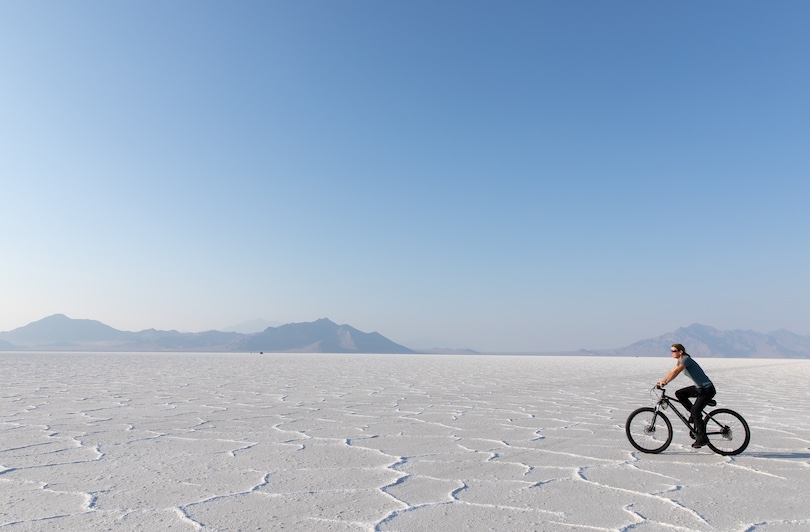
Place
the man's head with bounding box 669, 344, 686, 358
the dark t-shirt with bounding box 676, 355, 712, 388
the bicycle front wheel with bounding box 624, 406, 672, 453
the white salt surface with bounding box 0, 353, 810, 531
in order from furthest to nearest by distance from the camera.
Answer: the bicycle front wheel with bounding box 624, 406, 672, 453 → the man's head with bounding box 669, 344, 686, 358 → the dark t-shirt with bounding box 676, 355, 712, 388 → the white salt surface with bounding box 0, 353, 810, 531

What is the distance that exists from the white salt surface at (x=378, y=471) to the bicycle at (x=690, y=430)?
14cm

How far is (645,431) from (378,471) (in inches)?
121

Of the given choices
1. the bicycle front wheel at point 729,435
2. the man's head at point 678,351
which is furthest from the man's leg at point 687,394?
the man's head at point 678,351

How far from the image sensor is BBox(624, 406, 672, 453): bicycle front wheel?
21.2ft

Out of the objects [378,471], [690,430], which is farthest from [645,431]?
[378,471]

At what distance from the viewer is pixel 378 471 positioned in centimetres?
534

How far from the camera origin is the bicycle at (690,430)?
6176 millimetres

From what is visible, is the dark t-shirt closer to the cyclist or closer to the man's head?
the cyclist

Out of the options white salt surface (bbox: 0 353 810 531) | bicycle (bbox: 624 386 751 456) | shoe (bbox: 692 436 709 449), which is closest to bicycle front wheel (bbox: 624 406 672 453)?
bicycle (bbox: 624 386 751 456)

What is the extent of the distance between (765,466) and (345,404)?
6867mm

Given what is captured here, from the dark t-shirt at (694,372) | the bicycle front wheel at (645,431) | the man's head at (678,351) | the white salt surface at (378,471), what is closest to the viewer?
the white salt surface at (378,471)

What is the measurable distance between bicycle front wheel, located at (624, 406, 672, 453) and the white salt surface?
0.15m

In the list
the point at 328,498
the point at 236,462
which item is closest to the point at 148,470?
the point at 236,462

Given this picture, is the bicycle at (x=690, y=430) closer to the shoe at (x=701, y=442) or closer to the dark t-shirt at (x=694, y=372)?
the shoe at (x=701, y=442)
